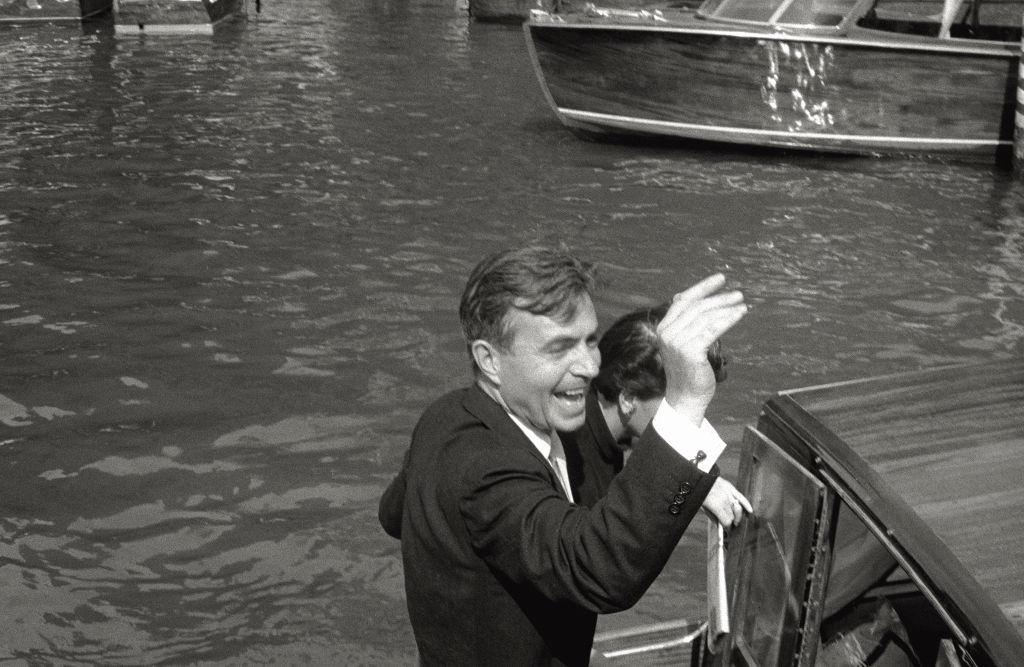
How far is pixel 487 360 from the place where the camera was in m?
2.28

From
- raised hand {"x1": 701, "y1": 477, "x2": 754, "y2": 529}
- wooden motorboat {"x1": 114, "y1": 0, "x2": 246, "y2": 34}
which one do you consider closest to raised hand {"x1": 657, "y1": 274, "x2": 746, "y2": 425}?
raised hand {"x1": 701, "y1": 477, "x2": 754, "y2": 529}

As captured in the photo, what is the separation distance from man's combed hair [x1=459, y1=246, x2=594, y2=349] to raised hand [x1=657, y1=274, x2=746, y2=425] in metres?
0.25

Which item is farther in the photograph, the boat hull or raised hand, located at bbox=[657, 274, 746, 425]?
the boat hull

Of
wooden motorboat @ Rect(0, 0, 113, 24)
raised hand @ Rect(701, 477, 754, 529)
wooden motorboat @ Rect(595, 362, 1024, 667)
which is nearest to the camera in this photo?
wooden motorboat @ Rect(595, 362, 1024, 667)

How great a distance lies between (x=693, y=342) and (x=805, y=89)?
1152 cm

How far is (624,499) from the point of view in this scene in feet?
6.51

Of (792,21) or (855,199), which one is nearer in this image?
(855,199)

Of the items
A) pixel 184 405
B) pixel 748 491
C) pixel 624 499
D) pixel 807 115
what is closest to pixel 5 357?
pixel 184 405

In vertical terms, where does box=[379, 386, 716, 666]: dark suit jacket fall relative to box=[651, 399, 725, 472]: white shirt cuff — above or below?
below

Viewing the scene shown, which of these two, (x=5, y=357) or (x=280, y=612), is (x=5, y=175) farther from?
(x=280, y=612)

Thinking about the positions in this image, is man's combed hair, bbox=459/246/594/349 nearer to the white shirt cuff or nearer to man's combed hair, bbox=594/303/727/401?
the white shirt cuff

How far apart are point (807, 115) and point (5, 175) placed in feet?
25.4

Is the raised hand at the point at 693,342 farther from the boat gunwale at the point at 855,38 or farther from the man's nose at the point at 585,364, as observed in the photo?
the boat gunwale at the point at 855,38

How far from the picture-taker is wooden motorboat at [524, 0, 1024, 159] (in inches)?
499
